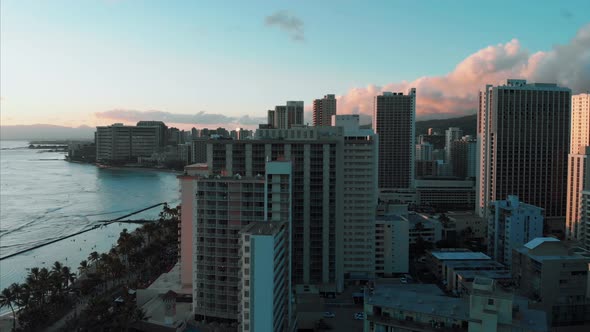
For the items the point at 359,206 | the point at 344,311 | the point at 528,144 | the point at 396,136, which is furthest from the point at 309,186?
the point at 396,136

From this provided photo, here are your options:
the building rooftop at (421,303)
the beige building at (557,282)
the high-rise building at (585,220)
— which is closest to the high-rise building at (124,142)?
the high-rise building at (585,220)

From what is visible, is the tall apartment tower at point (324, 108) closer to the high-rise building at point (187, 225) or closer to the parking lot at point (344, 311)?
the parking lot at point (344, 311)

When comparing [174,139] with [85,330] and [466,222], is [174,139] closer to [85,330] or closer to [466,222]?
[466,222]

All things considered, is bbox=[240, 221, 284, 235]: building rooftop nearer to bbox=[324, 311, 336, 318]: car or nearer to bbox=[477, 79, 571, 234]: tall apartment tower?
bbox=[324, 311, 336, 318]: car

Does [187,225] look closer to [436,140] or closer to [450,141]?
[450,141]

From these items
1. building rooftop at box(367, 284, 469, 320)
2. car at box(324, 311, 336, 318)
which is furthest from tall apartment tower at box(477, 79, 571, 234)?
building rooftop at box(367, 284, 469, 320)
